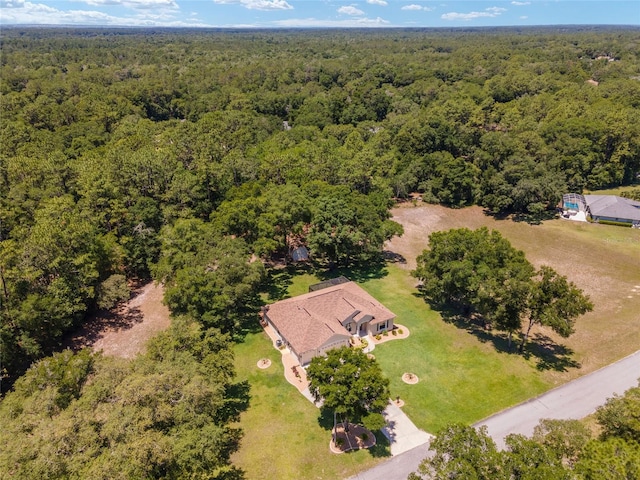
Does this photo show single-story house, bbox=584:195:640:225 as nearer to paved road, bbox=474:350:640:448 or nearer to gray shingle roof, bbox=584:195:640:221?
gray shingle roof, bbox=584:195:640:221

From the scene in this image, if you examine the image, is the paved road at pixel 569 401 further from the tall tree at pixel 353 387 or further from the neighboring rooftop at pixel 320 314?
the neighboring rooftop at pixel 320 314

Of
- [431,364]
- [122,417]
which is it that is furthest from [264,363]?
[122,417]

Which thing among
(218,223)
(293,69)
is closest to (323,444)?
(218,223)

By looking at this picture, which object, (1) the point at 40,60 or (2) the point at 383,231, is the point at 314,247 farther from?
(1) the point at 40,60

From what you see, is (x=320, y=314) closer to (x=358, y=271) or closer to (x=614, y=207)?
(x=358, y=271)

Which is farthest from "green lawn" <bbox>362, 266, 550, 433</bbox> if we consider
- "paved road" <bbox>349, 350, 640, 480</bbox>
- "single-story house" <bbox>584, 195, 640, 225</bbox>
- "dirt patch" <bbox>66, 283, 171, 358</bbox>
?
"single-story house" <bbox>584, 195, 640, 225</bbox>
